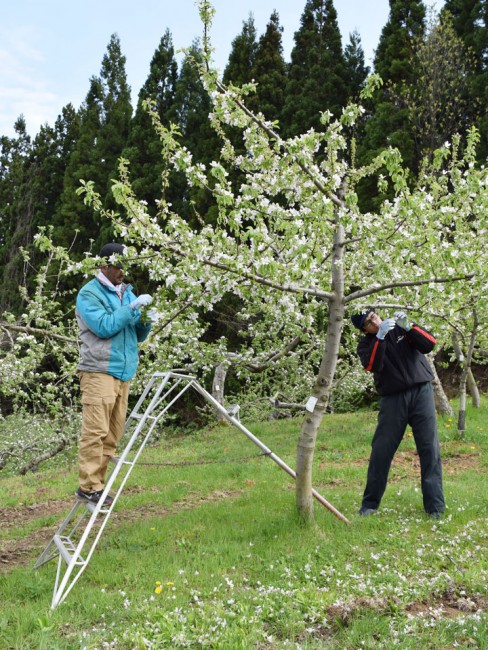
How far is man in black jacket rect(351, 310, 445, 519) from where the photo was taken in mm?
5328

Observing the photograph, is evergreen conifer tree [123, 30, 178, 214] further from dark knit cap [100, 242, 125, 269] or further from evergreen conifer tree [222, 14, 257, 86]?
dark knit cap [100, 242, 125, 269]

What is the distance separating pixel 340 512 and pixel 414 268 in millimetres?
2516

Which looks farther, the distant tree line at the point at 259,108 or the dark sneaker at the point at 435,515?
the distant tree line at the point at 259,108

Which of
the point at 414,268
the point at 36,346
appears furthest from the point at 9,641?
the point at 36,346

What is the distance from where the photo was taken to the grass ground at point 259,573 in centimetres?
344

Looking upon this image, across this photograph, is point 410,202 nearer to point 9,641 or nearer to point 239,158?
point 239,158

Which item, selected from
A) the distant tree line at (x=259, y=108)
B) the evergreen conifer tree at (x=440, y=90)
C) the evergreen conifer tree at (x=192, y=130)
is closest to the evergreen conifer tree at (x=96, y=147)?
the distant tree line at (x=259, y=108)

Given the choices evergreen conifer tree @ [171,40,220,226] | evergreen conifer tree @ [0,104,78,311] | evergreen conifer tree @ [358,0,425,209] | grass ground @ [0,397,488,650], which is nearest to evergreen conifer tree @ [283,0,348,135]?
evergreen conifer tree @ [358,0,425,209]

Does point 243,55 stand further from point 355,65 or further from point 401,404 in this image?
point 401,404

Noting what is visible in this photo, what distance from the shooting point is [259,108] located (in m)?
21.4

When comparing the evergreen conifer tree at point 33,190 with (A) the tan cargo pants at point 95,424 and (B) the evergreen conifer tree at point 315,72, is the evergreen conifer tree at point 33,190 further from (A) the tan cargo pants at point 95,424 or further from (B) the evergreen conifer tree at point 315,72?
(A) the tan cargo pants at point 95,424

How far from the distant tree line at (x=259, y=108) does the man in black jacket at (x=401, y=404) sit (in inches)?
362

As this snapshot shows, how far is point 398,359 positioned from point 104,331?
267cm

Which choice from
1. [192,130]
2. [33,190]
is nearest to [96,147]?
[33,190]
